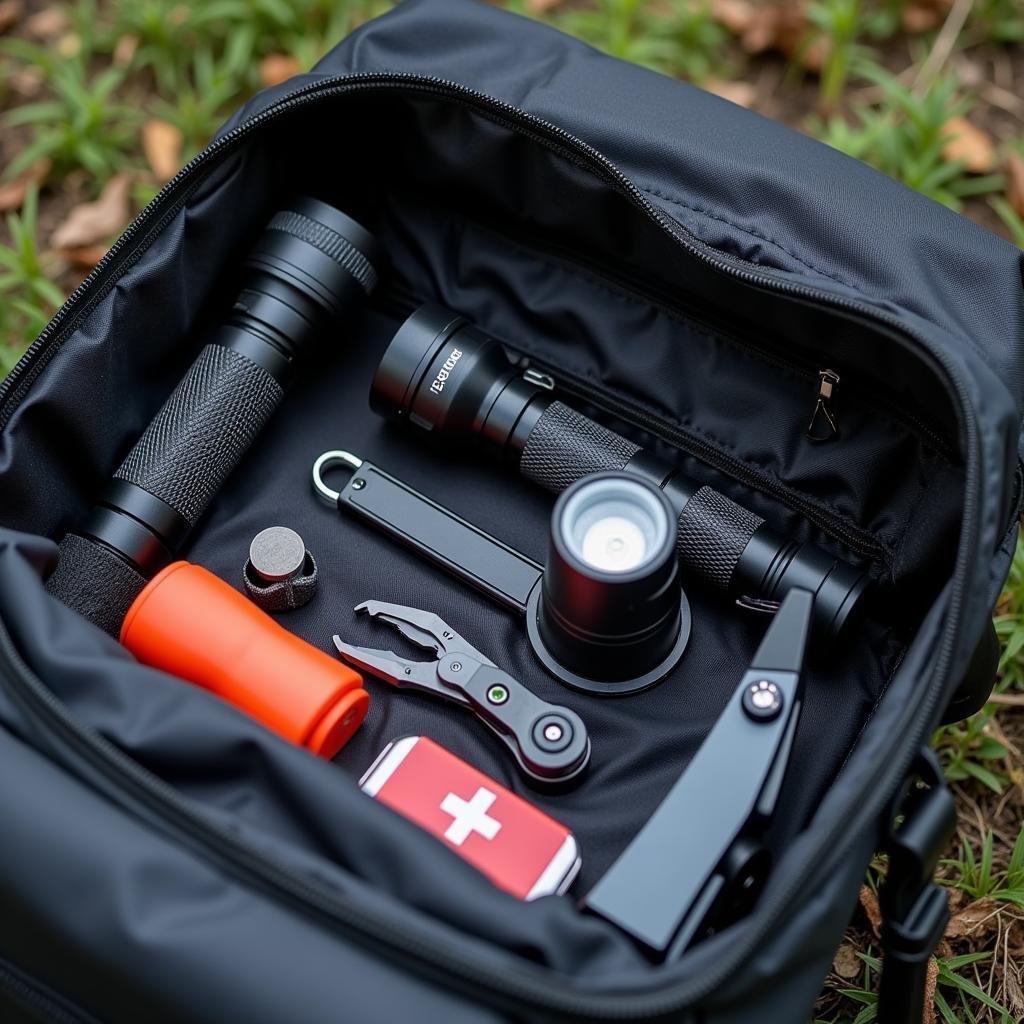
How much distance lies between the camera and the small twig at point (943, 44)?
116 inches

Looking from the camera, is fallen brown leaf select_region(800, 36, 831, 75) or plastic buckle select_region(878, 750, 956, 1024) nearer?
plastic buckle select_region(878, 750, 956, 1024)

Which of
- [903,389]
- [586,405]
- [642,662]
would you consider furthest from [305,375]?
[903,389]

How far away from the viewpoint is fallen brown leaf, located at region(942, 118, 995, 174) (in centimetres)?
277

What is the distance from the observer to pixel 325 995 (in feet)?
4.17

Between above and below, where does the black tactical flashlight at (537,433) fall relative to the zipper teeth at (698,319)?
below

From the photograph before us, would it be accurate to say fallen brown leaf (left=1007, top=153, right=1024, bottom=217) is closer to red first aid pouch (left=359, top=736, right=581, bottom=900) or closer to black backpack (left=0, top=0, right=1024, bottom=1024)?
black backpack (left=0, top=0, right=1024, bottom=1024)

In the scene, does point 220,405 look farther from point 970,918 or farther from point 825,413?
point 970,918

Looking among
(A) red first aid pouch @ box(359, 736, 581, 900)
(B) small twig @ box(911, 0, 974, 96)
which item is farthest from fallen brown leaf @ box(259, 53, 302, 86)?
(A) red first aid pouch @ box(359, 736, 581, 900)

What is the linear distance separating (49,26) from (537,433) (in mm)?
2088

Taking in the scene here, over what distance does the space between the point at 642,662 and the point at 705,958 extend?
56 centimetres

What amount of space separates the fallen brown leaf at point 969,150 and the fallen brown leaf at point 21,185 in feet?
7.09

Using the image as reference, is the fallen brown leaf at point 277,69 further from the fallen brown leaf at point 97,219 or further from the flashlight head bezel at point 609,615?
the flashlight head bezel at point 609,615

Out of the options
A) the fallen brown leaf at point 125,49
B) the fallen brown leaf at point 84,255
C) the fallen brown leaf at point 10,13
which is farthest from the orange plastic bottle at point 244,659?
the fallen brown leaf at point 10,13

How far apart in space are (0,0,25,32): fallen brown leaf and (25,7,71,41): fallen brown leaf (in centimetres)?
3
